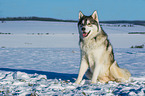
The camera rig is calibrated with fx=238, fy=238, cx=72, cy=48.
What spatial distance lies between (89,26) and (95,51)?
2.03 feet

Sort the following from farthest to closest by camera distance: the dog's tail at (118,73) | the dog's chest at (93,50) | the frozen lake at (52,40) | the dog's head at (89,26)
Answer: the frozen lake at (52,40) → the dog's tail at (118,73) → the dog's chest at (93,50) → the dog's head at (89,26)

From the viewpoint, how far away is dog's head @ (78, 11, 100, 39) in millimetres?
5559

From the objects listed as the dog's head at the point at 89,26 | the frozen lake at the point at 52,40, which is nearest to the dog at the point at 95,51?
the dog's head at the point at 89,26

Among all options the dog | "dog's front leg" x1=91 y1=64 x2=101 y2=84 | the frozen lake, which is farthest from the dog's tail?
the frozen lake

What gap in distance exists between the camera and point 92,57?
578cm

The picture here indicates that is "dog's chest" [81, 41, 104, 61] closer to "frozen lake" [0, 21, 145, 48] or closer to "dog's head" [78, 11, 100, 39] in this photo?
"dog's head" [78, 11, 100, 39]

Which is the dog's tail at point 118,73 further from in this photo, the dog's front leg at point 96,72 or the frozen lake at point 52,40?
the frozen lake at point 52,40

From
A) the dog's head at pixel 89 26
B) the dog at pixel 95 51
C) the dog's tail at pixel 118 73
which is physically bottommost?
the dog's tail at pixel 118 73

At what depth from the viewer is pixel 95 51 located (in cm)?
569

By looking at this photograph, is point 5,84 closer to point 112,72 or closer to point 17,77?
point 17,77

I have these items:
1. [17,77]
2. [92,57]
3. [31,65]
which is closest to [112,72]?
[92,57]

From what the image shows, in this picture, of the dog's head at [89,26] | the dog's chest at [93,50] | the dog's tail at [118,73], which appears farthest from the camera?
the dog's tail at [118,73]

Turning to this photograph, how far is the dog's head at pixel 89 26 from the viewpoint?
5.56 m

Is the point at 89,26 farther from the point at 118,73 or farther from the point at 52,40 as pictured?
the point at 52,40
